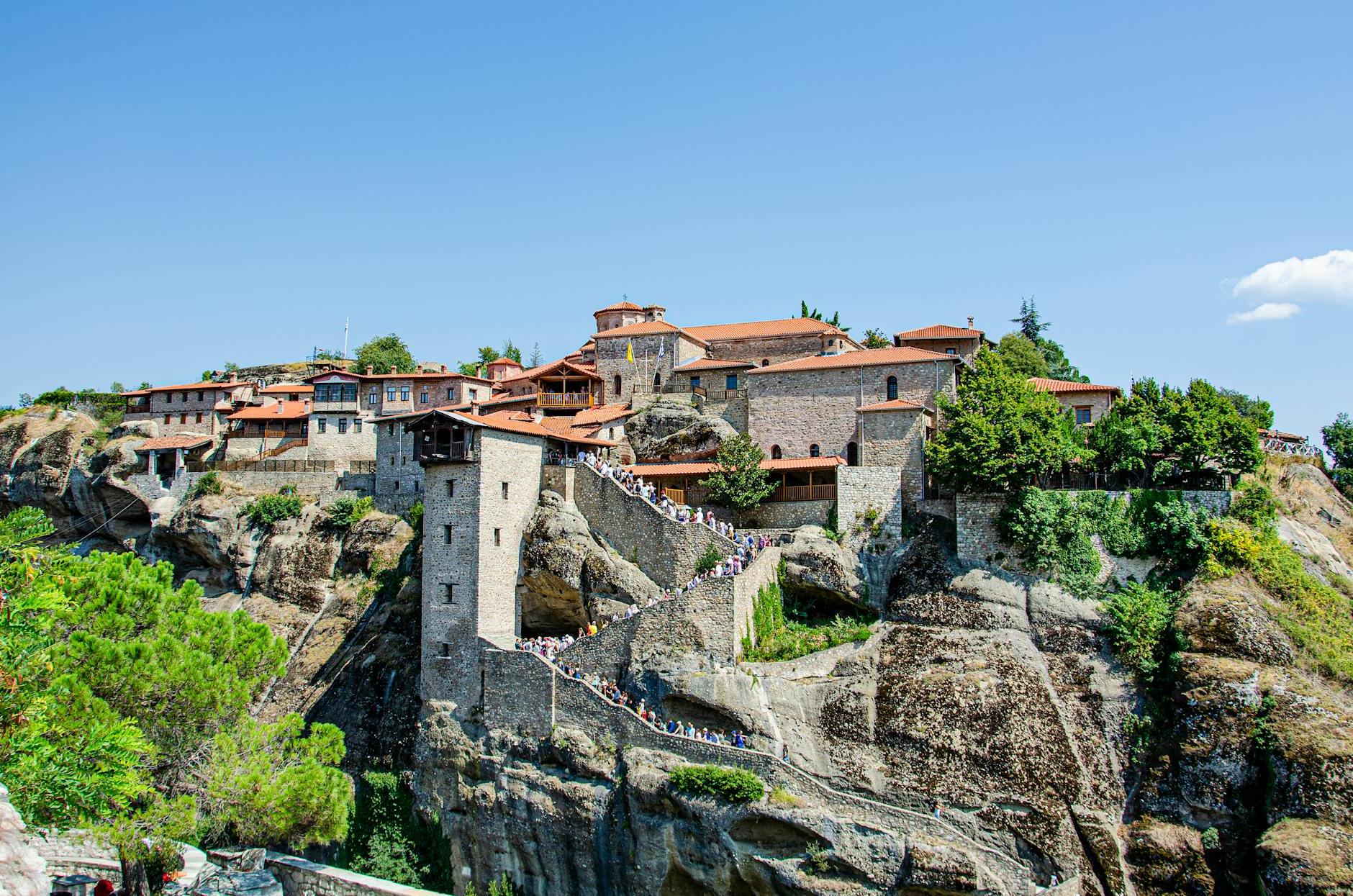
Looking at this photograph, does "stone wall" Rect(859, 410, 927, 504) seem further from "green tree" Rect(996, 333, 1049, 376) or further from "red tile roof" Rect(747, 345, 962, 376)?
Result: "green tree" Rect(996, 333, 1049, 376)

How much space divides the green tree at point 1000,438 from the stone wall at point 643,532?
8.94 m

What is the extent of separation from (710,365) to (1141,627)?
24.5 metres

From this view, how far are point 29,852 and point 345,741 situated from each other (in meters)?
30.1

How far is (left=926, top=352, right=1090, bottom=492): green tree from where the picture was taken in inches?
1430

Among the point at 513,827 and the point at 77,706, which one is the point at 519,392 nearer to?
the point at 513,827

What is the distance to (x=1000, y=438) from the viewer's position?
3656 centimetres

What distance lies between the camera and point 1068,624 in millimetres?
33500

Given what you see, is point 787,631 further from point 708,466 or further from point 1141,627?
point 1141,627

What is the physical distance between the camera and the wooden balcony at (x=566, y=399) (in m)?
53.2

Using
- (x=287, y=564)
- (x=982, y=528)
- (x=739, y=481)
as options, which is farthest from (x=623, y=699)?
(x=287, y=564)

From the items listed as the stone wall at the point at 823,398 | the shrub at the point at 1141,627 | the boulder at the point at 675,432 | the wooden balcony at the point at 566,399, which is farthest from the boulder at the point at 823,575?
the wooden balcony at the point at 566,399

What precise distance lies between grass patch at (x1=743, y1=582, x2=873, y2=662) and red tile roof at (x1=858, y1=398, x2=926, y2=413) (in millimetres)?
9791

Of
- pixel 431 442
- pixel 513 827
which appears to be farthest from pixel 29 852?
pixel 431 442

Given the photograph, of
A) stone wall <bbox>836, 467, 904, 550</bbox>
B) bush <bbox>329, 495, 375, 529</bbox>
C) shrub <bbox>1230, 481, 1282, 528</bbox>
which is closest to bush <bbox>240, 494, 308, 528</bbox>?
bush <bbox>329, 495, 375, 529</bbox>
